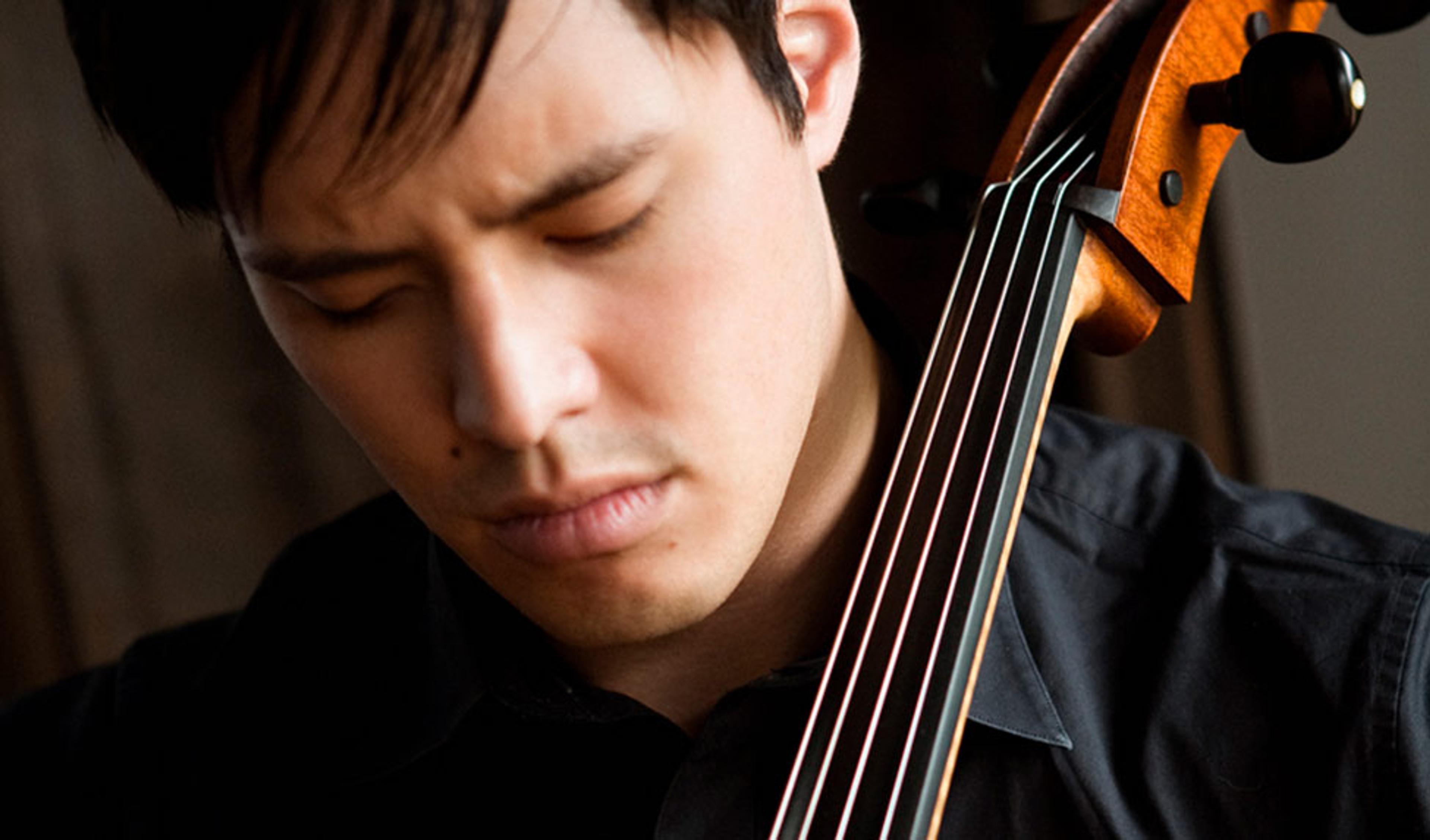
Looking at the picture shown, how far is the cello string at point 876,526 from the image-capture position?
66cm

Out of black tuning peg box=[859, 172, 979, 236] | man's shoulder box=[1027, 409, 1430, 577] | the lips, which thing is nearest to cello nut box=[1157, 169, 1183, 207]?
black tuning peg box=[859, 172, 979, 236]

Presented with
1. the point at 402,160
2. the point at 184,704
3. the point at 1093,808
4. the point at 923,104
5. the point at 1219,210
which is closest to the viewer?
the point at 402,160

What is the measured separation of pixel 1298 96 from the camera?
0.74m

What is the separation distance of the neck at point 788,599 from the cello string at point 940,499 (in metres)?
0.12

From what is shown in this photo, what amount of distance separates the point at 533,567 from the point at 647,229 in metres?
0.17

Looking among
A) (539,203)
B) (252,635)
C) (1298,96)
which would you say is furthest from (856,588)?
(252,635)

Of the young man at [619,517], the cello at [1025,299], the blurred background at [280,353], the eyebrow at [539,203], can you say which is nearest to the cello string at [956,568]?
the cello at [1025,299]

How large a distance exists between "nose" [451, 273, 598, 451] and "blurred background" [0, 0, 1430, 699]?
0.63 m

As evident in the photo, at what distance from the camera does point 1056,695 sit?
32.4 inches

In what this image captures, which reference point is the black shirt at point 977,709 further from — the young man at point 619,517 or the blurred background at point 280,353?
the blurred background at point 280,353

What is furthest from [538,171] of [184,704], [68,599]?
[68,599]

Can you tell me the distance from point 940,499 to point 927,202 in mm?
214

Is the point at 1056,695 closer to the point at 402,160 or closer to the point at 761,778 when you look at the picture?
the point at 761,778

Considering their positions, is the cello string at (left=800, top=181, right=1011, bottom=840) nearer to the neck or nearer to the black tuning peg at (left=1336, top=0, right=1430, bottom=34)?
the neck
